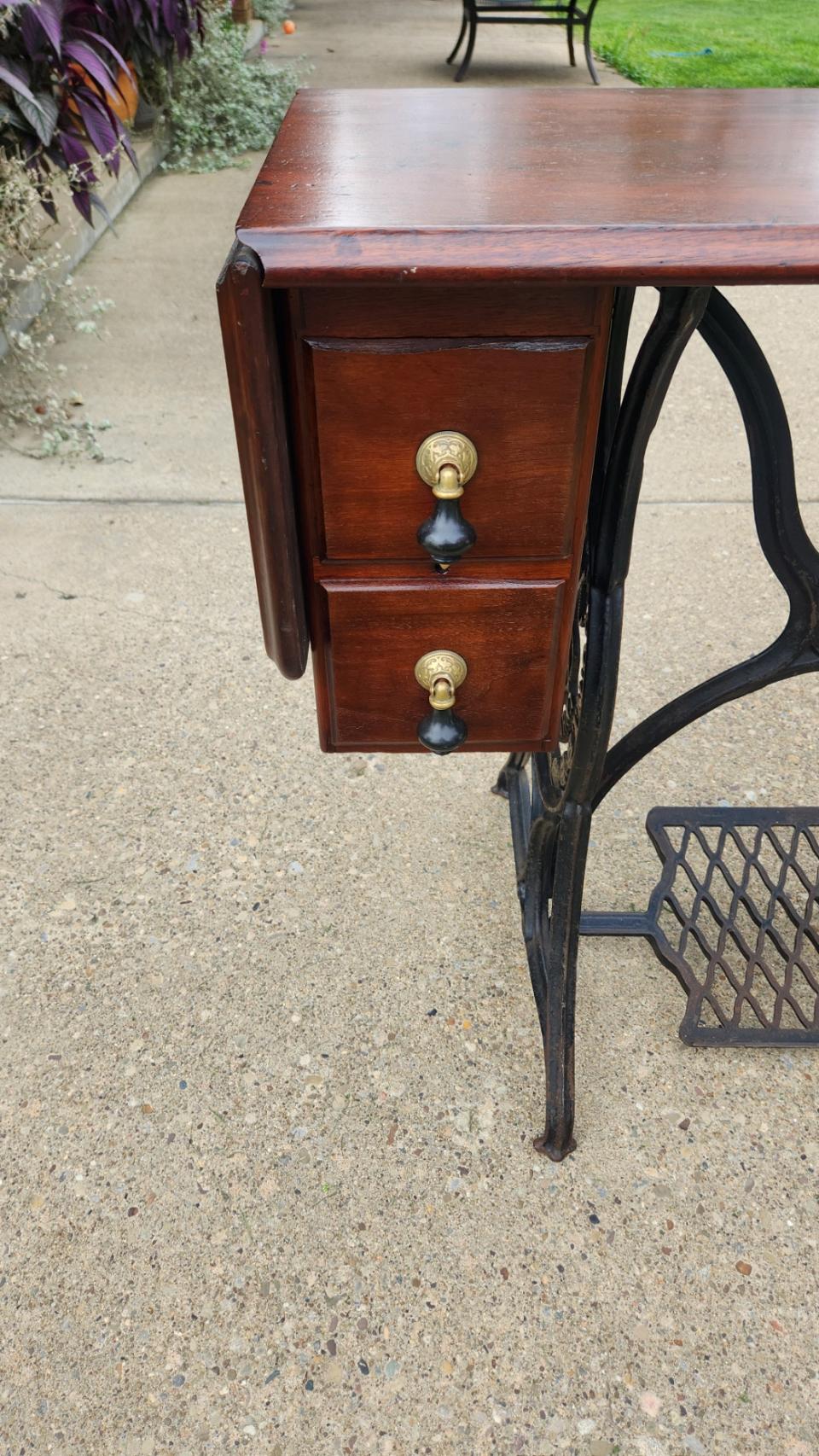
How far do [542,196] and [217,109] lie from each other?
19.2 feet

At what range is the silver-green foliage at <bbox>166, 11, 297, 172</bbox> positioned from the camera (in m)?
5.66

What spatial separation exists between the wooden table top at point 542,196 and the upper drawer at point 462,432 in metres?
0.10

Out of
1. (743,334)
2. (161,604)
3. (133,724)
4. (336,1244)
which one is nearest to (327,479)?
(743,334)

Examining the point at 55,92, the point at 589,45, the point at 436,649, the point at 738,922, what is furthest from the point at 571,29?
the point at 436,649

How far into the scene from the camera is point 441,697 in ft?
3.65

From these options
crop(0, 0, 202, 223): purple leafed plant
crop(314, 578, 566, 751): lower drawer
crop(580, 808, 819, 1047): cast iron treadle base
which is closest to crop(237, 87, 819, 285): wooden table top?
crop(314, 578, 566, 751): lower drawer

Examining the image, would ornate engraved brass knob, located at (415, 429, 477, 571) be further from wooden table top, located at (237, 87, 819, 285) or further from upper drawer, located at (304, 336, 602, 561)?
wooden table top, located at (237, 87, 819, 285)

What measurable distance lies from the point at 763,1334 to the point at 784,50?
9.25 metres

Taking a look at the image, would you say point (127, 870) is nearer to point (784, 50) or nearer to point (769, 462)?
point (769, 462)

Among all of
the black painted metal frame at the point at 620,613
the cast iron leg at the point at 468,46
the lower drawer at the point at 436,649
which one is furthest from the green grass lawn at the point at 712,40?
the lower drawer at the point at 436,649

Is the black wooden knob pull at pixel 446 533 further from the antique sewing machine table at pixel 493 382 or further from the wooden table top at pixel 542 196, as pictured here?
the wooden table top at pixel 542 196

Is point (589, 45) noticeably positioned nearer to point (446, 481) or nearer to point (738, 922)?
point (738, 922)

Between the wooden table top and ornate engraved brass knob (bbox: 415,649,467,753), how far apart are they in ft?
1.32

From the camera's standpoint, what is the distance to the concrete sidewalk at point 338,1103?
126 cm
